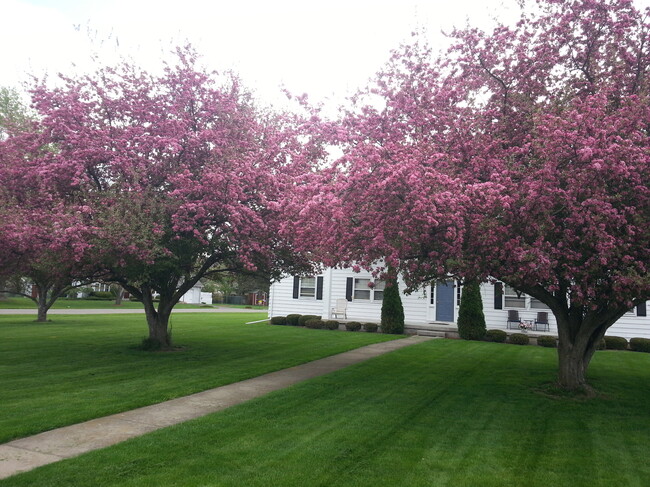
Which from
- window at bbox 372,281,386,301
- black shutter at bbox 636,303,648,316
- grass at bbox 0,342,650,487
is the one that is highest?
window at bbox 372,281,386,301

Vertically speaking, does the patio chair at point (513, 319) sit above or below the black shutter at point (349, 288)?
below

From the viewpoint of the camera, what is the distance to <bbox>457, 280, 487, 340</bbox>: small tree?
→ 19.4 m

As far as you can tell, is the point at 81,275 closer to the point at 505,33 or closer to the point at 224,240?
the point at 224,240

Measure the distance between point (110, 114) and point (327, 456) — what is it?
1032 centimetres

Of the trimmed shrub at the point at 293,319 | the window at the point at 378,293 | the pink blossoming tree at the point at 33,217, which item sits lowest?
the trimmed shrub at the point at 293,319

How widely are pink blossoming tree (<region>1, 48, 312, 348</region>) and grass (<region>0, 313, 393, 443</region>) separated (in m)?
2.27

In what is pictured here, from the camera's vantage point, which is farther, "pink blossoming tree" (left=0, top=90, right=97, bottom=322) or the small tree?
the small tree

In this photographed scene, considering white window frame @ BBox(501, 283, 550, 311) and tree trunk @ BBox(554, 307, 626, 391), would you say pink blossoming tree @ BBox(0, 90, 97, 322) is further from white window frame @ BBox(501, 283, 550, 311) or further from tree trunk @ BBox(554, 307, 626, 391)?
white window frame @ BBox(501, 283, 550, 311)

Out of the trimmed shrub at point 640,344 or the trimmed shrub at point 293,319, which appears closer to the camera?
the trimmed shrub at point 640,344

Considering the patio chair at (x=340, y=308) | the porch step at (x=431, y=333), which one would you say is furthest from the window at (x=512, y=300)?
the patio chair at (x=340, y=308)

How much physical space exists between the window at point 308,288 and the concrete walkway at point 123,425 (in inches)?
585

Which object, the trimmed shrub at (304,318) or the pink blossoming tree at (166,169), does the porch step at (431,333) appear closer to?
the trimmed shrub at (304,318)

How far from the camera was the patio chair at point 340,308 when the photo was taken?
24.0 m

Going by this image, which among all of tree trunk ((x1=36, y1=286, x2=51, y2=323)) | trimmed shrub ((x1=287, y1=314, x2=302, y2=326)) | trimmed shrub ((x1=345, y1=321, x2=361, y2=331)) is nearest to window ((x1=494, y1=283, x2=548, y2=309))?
trimmed shrub ((x1=345, y1=321, x2=361, y2=331))
